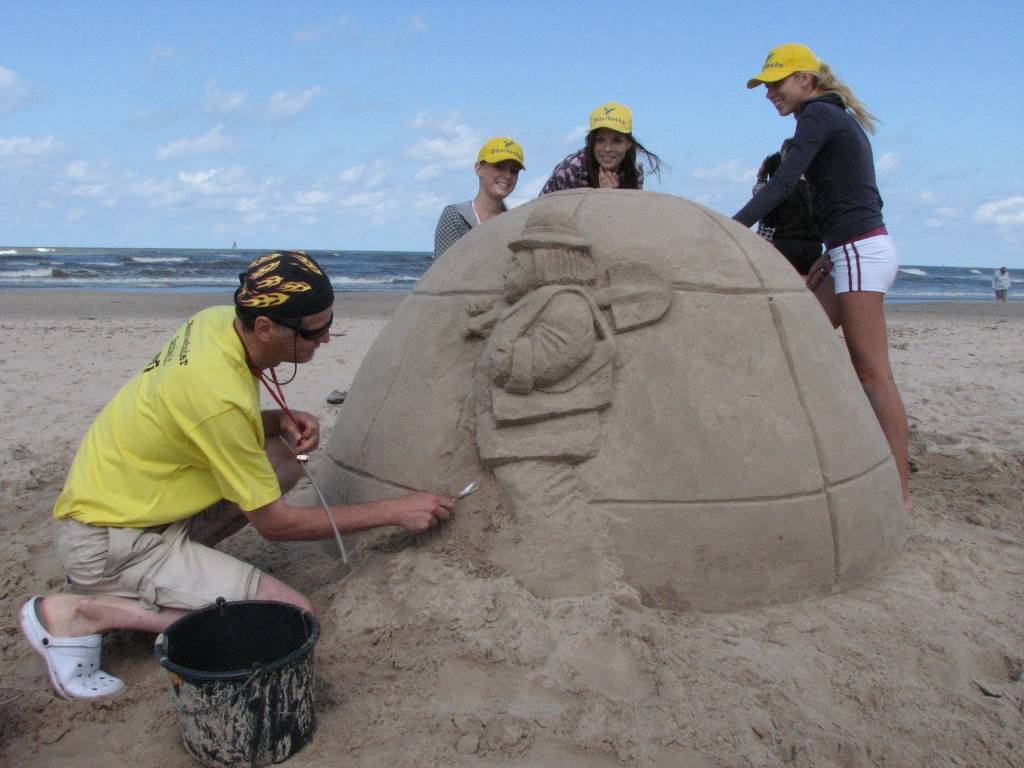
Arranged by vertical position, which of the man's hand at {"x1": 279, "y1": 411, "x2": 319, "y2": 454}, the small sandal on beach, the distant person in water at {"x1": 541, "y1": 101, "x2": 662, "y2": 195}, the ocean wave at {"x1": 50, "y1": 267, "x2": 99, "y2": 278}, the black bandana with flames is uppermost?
the distant person in water at {"x1": 541, "y1": 101, "x2": 662, "y2": 195}

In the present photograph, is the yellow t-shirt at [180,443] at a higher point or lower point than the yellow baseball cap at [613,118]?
lower

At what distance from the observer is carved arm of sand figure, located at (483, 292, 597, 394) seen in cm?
283

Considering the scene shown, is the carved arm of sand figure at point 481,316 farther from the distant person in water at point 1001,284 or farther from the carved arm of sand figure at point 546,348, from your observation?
the distant person in water at point 1001,284

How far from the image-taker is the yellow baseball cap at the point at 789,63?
149 inches

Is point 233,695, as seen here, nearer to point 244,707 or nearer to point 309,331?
point 244,707

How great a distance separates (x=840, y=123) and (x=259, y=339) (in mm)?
2549

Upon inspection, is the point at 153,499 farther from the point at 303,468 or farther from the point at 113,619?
the point at 303,468

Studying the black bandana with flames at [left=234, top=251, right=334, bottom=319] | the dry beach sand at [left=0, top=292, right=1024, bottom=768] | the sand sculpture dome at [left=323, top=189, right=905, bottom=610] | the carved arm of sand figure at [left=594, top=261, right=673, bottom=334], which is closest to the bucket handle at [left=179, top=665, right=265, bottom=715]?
the dry beach sand at [left=0, top=292, right=1024, bottom=768]

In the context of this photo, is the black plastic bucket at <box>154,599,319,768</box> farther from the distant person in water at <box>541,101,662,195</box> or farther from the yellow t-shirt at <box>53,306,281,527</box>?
the distant person in water at <box>541,101,662,195</box>

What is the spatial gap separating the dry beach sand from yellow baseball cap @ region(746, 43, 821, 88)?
6.62ft

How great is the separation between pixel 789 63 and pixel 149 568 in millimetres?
3194

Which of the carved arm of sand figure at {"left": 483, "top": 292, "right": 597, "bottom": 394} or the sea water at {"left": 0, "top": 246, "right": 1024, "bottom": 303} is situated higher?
the carved arm of sand figure at {"left": 483, "top": 292, "right": 597, "bottom": 394}

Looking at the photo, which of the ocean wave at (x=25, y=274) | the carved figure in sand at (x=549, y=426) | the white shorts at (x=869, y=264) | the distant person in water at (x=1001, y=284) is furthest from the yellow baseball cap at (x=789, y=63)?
the ocean wave at (x=25, y=274)

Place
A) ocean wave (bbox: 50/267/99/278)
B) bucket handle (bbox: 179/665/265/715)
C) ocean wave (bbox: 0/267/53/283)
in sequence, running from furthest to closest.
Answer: ocean wave (bbox: 50/267/99/278) < ocean wave (bbox: 0/267/53/283) < bucket handle (bbox: 179/665/265/715)
